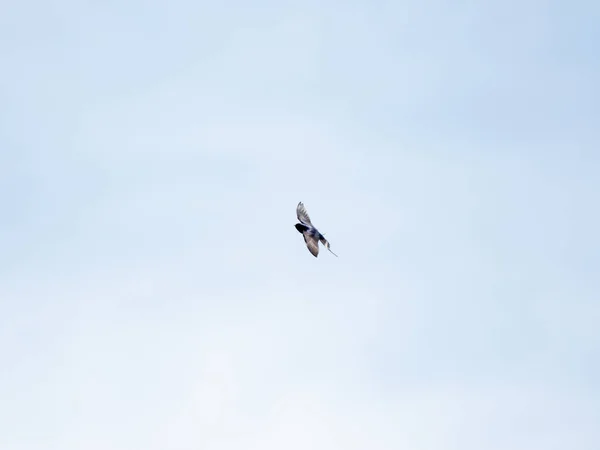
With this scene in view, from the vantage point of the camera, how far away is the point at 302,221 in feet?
566

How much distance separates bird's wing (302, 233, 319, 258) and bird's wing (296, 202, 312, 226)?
7.47m

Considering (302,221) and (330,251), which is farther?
(302,221)

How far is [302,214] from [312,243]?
44.1 feet

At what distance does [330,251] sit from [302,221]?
48.4 feet

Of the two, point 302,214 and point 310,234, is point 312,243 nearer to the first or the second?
point 310,234

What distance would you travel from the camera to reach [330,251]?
521ft

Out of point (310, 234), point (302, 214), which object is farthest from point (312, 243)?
point (302, 214)

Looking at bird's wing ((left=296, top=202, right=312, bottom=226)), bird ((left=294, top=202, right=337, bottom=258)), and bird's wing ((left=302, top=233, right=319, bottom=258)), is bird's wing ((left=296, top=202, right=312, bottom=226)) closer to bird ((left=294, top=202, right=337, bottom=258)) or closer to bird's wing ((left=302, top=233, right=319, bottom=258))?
bird ((left=294, top=202, right=337, bottom=258))

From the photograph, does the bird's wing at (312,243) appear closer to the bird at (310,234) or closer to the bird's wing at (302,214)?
the bird at (310,234)

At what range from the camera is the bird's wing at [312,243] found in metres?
160

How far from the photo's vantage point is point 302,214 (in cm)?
17488

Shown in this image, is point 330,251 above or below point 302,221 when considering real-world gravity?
below

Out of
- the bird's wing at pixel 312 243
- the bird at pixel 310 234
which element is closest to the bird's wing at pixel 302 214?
the bird at pixel 310 234

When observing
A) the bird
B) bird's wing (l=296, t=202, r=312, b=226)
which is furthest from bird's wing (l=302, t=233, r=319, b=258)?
bird's wing (l=296, t=202, r=312, b=226)
